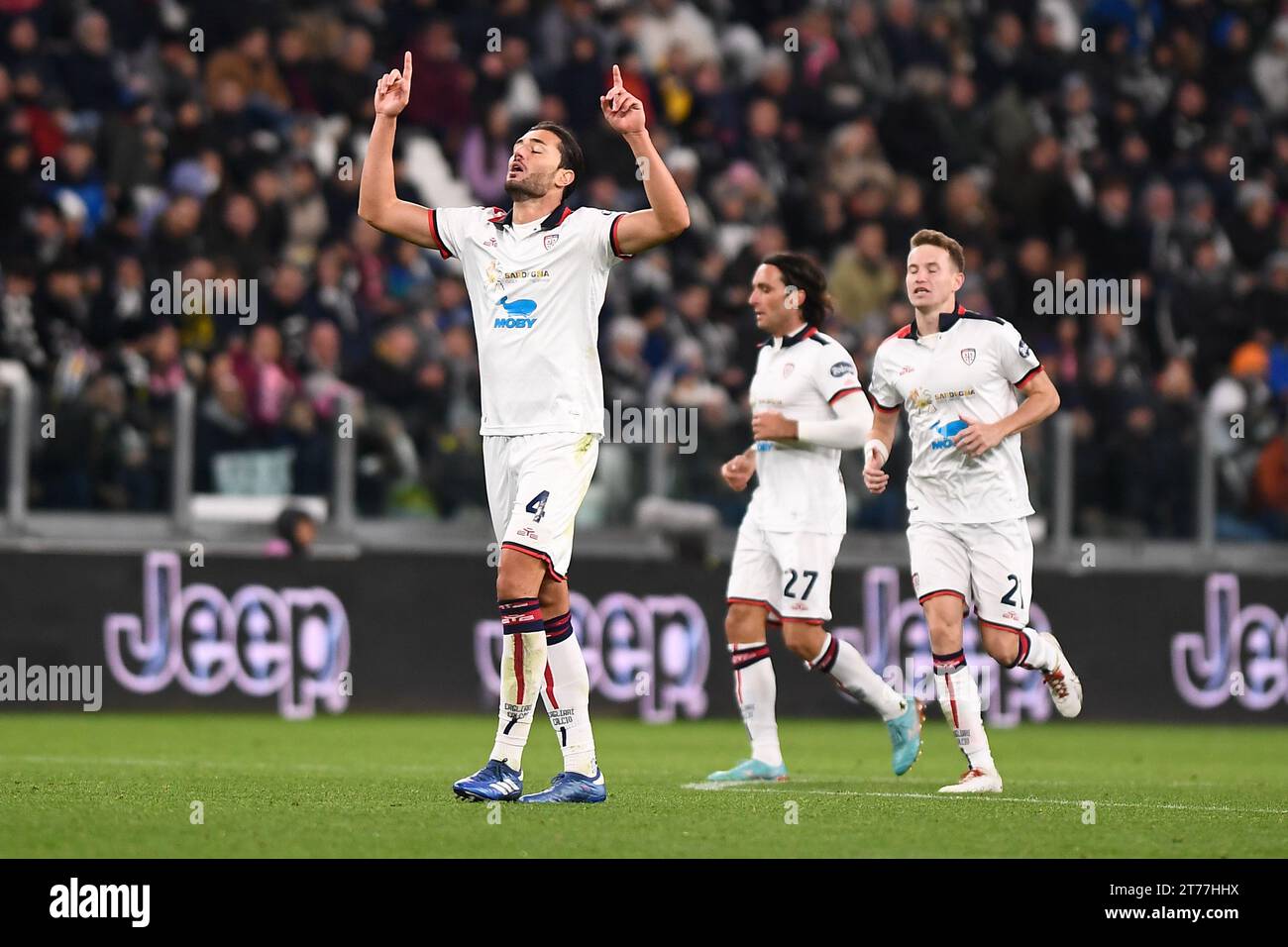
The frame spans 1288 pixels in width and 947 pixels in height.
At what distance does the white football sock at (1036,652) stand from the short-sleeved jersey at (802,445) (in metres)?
1.11

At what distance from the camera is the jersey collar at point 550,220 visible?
818 cm

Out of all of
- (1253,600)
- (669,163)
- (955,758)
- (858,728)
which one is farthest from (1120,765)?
(669,163)

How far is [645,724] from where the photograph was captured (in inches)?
600

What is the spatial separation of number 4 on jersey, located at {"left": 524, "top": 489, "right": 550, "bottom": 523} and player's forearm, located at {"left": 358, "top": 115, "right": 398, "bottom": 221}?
130 centimetres

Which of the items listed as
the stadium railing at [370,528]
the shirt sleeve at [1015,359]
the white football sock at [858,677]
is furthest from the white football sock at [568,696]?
the stadium railing at [370,528]

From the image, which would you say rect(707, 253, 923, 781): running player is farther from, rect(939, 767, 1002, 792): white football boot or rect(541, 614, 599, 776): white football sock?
rect(541, 614, 599, 776): white football sock

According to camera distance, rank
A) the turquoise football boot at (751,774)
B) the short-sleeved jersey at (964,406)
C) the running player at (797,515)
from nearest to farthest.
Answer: the short-sleeved jersey at (964,406), the turquoise football boot at (751,774), the running player at (797,515)

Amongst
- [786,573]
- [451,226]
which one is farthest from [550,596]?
[786,573]

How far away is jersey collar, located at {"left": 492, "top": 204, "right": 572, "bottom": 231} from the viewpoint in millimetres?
8180

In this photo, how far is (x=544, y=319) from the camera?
26.5 feet

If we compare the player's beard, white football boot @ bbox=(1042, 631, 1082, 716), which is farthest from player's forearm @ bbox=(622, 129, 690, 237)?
white football boot @ bbox=(1042, 631, 1082, 716)

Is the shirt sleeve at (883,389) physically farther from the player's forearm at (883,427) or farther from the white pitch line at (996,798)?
the white pitch line at (996,798)
